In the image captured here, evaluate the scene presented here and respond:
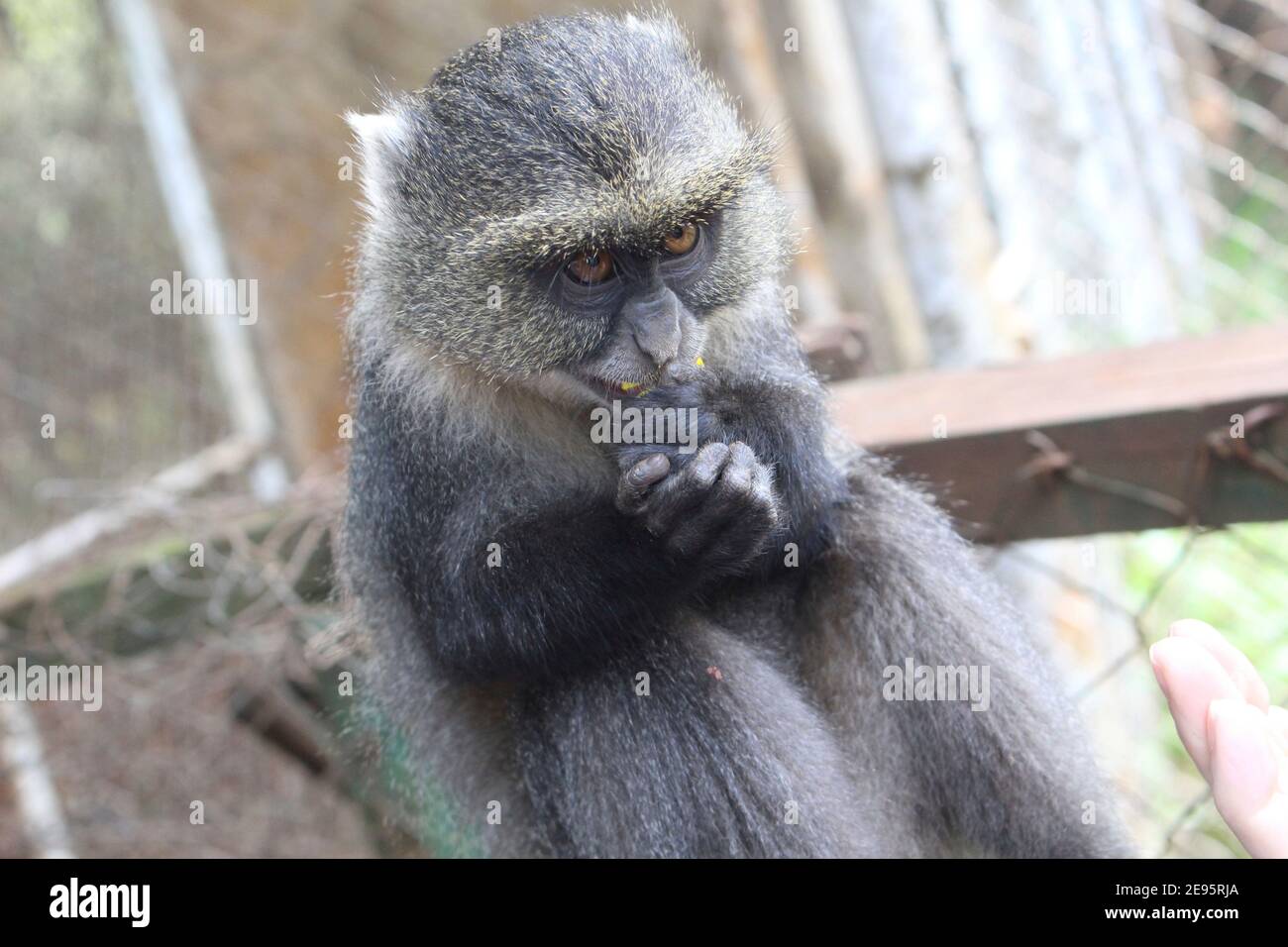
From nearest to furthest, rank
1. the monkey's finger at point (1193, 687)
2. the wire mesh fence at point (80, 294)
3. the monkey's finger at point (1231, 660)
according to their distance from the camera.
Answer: the monkey's finger at point (1193, 687)
the monkey's finger at point (1231, 660)
the wire mesh fence at point (80, 294)

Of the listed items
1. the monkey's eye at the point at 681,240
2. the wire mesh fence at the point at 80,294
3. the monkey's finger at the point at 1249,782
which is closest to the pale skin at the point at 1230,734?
the monkey's finger at the point at 1249,782

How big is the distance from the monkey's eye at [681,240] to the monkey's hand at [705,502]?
0.48 meters

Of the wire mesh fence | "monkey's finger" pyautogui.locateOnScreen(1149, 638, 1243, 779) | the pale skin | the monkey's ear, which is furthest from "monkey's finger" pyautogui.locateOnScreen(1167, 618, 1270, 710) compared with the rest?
the wire mesh fence

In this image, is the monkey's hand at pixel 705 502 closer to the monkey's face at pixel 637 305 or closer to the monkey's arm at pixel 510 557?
the monkey's arm at pixel 510 557

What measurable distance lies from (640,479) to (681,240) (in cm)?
59

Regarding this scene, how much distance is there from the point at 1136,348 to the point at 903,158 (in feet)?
4.23

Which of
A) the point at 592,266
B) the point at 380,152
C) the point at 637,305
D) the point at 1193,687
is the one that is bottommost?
the point at 1193,687

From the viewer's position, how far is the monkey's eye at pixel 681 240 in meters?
2.73

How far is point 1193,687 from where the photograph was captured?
1.85m

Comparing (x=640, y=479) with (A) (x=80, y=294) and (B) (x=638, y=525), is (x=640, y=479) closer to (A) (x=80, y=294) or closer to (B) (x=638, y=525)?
(B) (x=638, y=525)

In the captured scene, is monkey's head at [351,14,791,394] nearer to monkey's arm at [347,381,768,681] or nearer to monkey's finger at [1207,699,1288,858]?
monkey's arm at [347,381,768,681]

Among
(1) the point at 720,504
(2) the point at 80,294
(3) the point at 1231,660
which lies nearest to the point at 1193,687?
(3) the point at 1231,660

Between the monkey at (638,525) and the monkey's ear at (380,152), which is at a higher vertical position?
the monkey's ear at (380,152)

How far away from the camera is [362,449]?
314 centimetres
